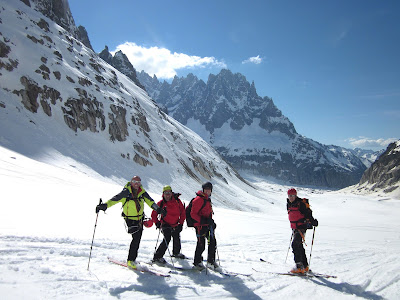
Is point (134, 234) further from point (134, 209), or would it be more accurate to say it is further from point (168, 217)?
point (168, 217)

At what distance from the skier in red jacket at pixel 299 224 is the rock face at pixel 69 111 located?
90.8ft

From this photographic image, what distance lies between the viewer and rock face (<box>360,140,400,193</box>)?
4016 inches

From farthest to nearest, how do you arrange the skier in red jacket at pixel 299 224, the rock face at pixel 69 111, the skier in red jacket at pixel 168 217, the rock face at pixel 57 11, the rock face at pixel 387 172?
1. the rock face at pixel 387 172
2. the rock face at pixel 57 11
3. the rock face at pixel 69 111
4. the skier in red jacket at pixel 299 224
5. the skier in red jacket at pixel 168 217

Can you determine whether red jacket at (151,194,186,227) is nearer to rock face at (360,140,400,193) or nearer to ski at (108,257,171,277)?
ski at (108,257,171,277)

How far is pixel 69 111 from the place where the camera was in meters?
40.2

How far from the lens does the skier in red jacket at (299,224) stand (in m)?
7.88

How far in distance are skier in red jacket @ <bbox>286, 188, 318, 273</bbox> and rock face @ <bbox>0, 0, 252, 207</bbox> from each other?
90.8ft

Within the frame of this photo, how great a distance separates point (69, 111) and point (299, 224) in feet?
134

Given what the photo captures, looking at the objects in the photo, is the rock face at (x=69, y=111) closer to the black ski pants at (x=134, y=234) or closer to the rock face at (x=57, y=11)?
the rock face at (x=57, y=11)

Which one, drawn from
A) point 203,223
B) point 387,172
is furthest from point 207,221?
point 387,172

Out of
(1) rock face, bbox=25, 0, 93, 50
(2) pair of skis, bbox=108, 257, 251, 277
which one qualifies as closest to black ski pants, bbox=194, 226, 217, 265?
(2) pair of skis, bbox=108, 257, 251, 277

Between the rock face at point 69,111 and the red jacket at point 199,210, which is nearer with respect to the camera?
the red jacket at point 199,210

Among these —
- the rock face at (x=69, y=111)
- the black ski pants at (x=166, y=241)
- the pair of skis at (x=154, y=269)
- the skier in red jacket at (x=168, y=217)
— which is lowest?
the pair of skis at (x=154, y=269)

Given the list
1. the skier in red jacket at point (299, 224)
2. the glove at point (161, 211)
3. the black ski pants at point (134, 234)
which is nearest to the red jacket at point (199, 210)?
the glove at point (161, 211)
